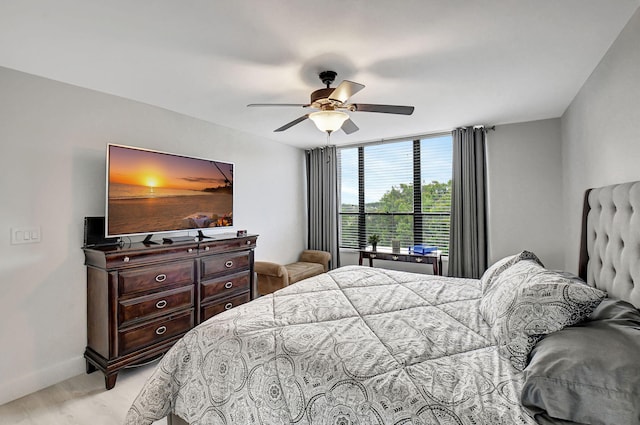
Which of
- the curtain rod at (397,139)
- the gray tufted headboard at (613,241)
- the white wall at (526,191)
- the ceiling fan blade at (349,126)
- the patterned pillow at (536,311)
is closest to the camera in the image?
the patterned pillow at (536,311)

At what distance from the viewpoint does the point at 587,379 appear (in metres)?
0.97

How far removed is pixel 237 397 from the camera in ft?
4.61

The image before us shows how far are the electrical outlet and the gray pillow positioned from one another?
10.9 ft

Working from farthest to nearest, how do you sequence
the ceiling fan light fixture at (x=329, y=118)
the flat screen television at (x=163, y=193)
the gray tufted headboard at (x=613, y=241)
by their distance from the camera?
1. the flat screen television at (x=163, y=193)
2. the ceiling fan light fixture at (x=329, y=118)
3. the gray tufted headboard at (x=613, y=241)

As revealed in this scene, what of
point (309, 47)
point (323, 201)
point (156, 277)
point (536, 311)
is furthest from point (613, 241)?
point (323, 201)

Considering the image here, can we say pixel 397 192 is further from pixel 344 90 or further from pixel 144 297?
pixel 144 297

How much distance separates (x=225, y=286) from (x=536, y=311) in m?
2.89

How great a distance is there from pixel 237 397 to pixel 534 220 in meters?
4.05

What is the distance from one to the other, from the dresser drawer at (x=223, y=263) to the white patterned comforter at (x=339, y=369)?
4.46 ft

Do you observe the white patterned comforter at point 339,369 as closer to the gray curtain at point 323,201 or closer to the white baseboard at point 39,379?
the white baseboard at point 39,379

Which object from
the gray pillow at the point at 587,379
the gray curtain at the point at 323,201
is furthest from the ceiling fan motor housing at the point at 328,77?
the gray curtain at the point at 323,201

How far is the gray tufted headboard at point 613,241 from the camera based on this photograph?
1.55m

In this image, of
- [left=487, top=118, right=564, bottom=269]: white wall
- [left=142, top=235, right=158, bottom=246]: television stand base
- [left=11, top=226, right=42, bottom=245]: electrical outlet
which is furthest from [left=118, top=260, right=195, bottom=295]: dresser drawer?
[left=487, top=118, right=564, bottom=269]: white wall

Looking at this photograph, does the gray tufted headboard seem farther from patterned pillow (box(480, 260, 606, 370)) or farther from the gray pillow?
the gray pillow
